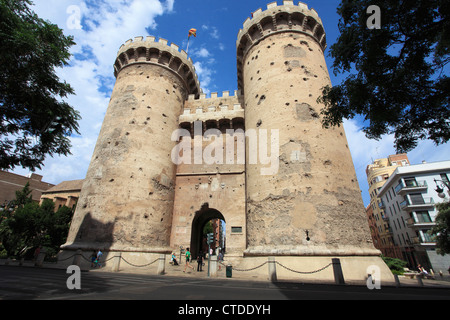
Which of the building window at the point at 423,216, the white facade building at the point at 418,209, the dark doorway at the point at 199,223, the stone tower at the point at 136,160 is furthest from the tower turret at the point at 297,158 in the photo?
the building window at the point at 423,216

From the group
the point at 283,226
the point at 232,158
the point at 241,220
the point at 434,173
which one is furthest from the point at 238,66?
the point at 434,173

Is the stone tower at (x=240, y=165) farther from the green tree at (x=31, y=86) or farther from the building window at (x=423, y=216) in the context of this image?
the building window at (x=423, y=216)

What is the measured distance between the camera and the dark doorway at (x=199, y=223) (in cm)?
1578

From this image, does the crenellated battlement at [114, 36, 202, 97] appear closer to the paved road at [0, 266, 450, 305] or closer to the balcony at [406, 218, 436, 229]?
the paved road at [0, 266, 450, 305]

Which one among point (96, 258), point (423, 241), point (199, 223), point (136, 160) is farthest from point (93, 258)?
point (423, 241)

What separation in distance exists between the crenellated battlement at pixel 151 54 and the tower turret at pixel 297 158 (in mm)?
6486

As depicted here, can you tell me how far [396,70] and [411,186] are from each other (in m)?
31.3

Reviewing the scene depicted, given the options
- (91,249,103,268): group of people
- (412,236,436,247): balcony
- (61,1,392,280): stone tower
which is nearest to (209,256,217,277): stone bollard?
(61,1,392,280): stone tower

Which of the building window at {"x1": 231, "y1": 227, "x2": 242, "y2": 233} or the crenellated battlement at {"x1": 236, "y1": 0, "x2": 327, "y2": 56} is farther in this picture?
the crenellated battlement at {"x1": 236, "y1": 0, "x2": 327, "y2": 56}

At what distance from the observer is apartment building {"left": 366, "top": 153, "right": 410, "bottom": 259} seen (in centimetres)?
3844

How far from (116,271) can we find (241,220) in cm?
743

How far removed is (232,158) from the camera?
16609 millimetres

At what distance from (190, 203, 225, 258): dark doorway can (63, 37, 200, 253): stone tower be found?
6.21 ft
